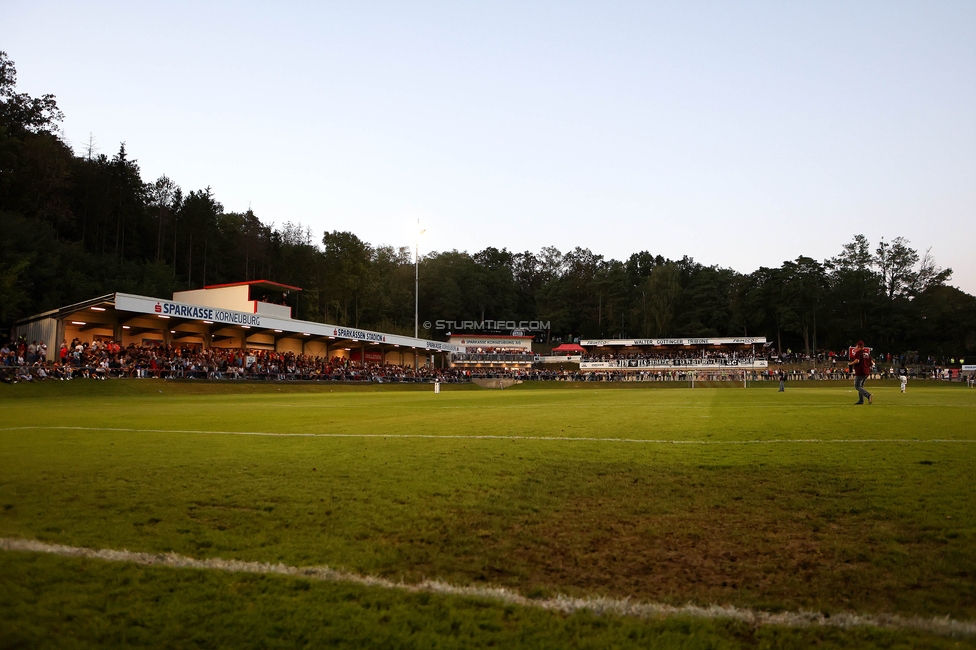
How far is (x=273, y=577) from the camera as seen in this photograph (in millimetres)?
3459

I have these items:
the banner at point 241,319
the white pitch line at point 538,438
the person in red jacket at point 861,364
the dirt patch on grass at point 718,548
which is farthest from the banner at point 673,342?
the dirt patch on grass at point 718,548

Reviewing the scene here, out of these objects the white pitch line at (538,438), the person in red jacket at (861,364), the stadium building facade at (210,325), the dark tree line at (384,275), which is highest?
the dark tree line at (384,275)

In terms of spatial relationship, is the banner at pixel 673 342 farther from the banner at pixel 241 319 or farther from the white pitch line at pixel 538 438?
the white pitch line at pixel 538 438

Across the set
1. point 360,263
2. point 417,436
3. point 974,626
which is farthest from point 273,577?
point 360,263

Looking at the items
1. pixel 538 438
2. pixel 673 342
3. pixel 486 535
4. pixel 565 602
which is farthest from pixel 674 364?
pixel 565 602

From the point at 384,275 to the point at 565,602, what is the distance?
112694mm

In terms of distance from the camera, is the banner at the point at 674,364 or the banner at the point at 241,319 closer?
the banner at the point at 241,319

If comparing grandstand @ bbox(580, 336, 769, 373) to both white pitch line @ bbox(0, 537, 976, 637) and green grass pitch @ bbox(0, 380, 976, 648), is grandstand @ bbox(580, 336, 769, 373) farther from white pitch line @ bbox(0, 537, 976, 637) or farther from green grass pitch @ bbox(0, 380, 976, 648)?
white pitch line @ bbox(0, 537, 976, 637)

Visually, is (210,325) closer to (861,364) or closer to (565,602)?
(861,364)

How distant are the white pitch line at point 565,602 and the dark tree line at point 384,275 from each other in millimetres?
43539

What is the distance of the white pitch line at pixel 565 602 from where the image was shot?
2998 millimetres

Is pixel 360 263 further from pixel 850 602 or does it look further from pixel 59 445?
pixel 850 602

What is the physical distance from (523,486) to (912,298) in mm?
117726

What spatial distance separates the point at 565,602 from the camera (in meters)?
3.24
